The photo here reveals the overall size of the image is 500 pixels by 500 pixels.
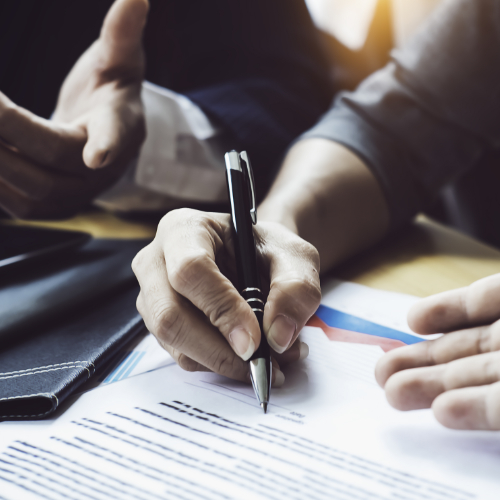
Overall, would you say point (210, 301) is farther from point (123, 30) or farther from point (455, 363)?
point (123, 30)

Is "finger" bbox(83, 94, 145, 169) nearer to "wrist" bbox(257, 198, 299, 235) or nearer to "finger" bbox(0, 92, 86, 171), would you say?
"finger" bbox(0, 92, 86, 171)

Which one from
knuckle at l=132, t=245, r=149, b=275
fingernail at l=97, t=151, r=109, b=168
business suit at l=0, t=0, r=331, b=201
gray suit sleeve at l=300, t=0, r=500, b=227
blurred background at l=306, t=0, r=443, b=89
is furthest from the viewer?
blurred background at l=306, t=0, r=443, b=89

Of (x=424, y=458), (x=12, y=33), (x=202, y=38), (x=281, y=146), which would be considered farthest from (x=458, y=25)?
(x=12, y=33)

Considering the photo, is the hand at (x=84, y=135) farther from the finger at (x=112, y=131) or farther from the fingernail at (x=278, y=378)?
the fingernail at (x=278, y=378)

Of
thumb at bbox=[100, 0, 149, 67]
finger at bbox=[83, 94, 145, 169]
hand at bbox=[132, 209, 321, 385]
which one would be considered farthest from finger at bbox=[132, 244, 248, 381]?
thumb at bbox=[100, 0, 149, 67]

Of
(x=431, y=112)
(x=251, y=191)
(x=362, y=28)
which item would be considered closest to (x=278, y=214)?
(x=251, y=191)

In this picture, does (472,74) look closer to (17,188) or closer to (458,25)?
(458,25)

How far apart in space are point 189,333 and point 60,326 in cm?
17

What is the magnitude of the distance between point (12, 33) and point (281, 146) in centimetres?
52

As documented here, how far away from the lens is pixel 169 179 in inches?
28.7

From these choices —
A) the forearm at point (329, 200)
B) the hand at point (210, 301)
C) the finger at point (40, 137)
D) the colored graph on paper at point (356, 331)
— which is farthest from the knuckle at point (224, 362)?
the finger at point (40, 137)

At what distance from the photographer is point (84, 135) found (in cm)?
52

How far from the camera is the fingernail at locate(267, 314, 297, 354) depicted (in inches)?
11.1

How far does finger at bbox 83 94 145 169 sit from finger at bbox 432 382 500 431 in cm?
37
